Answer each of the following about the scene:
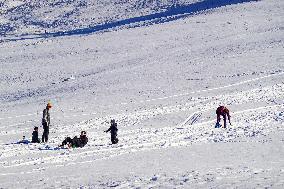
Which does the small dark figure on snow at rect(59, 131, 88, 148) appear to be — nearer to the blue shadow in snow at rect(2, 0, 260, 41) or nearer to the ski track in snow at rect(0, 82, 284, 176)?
the ski track in snow at rect(0, 82, 284, 176)

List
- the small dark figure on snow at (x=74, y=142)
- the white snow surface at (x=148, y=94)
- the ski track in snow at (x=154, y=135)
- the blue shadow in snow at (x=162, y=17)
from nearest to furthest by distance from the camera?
the white snow surface at (x=148, y=94), the ski track in snow at (x=154, y=135), the small dark figure on snow at (x=74, y=142), the blue shadow in snow at (x=162, y=17)

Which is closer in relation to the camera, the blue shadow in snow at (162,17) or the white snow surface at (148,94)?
the white snow surface at (148,94)

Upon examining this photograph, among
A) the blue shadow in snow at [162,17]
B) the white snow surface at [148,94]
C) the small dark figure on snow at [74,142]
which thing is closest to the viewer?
the white snow surface at [148,94]

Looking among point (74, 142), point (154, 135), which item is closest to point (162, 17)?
point (154, 135)

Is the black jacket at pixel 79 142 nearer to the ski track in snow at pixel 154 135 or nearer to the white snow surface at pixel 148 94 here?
the ski track in snow at pixel 154 135

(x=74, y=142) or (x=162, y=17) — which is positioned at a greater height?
(x=162, y=17)

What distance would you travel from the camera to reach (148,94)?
3375 centimetres

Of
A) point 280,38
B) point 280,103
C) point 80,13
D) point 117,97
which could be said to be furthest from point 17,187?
point 80,13

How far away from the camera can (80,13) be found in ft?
275

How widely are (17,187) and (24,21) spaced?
247ft

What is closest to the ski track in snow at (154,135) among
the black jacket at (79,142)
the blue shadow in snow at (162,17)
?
the black jacket at (79,142)

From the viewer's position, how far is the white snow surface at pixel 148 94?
13.7 metres

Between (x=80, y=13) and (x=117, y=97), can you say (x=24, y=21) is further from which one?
(x=117, y=97)

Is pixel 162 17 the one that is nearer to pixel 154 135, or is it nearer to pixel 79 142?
pixel 154 135
